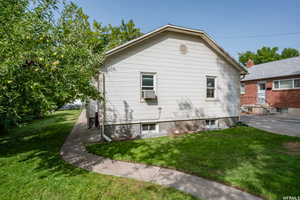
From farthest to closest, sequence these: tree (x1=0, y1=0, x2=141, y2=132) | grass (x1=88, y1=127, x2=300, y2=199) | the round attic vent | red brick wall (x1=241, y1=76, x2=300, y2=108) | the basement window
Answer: red brick wall (x1=241, y1=76, x2=300, y2=108) → the round attic vent → the basement window → grass (x1=88, y1=127, x2=300, y2=199) → tree (x1=0, y1=0, x2=141, y2=132)

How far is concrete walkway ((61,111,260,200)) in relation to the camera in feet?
9.26

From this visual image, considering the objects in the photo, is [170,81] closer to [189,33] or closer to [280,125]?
[189,33]

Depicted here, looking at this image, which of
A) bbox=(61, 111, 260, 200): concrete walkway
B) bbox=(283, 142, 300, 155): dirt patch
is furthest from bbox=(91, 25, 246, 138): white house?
bbox=(283, 142, 300, 155): dirt patch

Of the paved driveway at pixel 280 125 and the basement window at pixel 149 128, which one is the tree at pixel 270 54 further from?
the basement window at pixel 149 128

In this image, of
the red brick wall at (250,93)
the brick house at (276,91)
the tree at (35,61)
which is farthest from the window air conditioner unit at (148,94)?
the red brick wall at (250,93)

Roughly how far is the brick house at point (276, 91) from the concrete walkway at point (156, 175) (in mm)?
14059

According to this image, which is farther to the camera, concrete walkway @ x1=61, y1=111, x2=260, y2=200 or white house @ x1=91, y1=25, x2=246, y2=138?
white house @ x1=91, y1=25, x2=246, y2=138

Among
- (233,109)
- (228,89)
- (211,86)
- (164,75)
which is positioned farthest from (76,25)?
(233,109)

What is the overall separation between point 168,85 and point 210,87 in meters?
2.77

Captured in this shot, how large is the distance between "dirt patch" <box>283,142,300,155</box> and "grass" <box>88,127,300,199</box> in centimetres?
7

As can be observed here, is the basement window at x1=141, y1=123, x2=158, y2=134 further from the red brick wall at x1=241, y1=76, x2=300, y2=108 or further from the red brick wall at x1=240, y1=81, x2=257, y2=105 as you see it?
the red brick wall at x1=240, y1=81, x2=257, y2=105

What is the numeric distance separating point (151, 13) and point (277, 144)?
12.5 meters

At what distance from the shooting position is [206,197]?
271 cm

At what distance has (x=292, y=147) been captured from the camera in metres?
5.20
